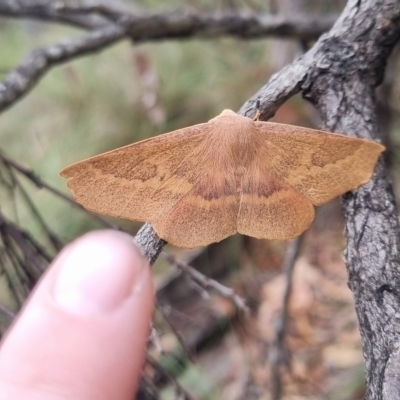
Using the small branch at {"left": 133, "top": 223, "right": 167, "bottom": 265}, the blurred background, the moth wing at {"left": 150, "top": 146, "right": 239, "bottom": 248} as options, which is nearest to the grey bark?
the moth wing at {"left": 150, "top": 146, "right": 239, "bottom": 248}

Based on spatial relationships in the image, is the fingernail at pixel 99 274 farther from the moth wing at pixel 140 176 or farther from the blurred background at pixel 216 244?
the blurred background at pixel 216 244

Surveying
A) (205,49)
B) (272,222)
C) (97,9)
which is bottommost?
→ (205,49)

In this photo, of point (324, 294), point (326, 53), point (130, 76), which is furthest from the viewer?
point (130, 76)

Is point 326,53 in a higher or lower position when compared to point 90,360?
higher

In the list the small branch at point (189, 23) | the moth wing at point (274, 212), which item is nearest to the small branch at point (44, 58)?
the small branch at point (189, 23)

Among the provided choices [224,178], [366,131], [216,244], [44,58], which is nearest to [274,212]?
[224,178]

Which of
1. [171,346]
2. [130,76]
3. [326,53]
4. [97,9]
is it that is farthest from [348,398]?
[130,76]

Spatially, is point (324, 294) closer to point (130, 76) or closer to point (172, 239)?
point (172, 239)
